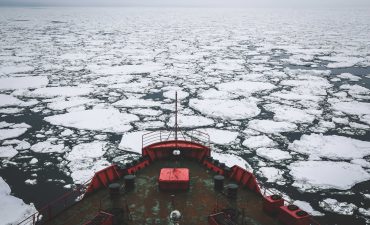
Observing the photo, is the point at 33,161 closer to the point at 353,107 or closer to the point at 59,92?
the point at 59,92

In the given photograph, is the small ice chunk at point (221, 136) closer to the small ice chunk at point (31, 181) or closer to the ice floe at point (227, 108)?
the ice floe at point (227, 108)

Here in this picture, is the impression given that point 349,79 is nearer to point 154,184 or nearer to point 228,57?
point 228,57

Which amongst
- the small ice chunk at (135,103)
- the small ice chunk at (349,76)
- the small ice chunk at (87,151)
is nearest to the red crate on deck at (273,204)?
the small ice chunk at (87,151)

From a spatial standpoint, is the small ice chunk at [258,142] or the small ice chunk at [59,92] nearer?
the small ice chunk at [258,142]

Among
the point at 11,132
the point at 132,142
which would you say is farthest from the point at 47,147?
the point at 132,142

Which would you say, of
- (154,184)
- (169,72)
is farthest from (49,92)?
(154,184)
